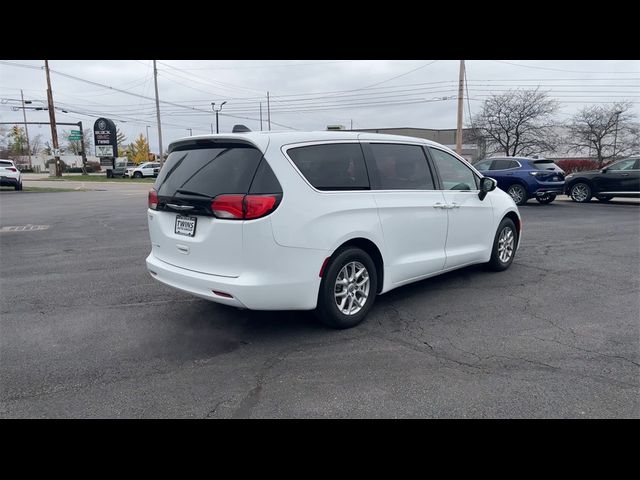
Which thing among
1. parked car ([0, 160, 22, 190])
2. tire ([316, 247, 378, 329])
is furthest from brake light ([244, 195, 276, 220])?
parked car ([0, 160, 22, 190])

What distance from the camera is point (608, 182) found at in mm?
16219

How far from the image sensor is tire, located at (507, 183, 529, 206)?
15.9 m

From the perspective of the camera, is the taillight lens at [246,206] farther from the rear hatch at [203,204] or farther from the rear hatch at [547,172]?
the rear hatch at [547,172]

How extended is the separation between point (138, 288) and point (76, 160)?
290 feet

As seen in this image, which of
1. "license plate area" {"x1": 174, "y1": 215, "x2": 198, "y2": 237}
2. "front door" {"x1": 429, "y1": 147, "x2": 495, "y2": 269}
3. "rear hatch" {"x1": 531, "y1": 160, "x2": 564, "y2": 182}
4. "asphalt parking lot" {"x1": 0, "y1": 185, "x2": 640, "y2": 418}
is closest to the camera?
"asphalt parking lot" {"x1": 0, "y1": 185, "x2": 640, "y2": 418}

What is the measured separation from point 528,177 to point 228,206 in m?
14.5

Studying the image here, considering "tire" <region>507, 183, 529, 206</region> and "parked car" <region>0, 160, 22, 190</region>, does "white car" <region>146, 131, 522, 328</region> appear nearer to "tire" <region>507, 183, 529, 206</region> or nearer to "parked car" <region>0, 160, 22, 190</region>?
"tire" <region>507, 183, 529, 206</region>

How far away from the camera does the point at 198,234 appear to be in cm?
388

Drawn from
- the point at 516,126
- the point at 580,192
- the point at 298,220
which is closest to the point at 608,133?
the point at 516,126

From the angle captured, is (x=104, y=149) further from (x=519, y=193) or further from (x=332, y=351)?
(x=332, y=351)

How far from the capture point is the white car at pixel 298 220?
368 cm

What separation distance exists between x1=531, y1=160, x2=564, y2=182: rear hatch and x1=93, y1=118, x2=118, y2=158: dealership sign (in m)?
46.1
